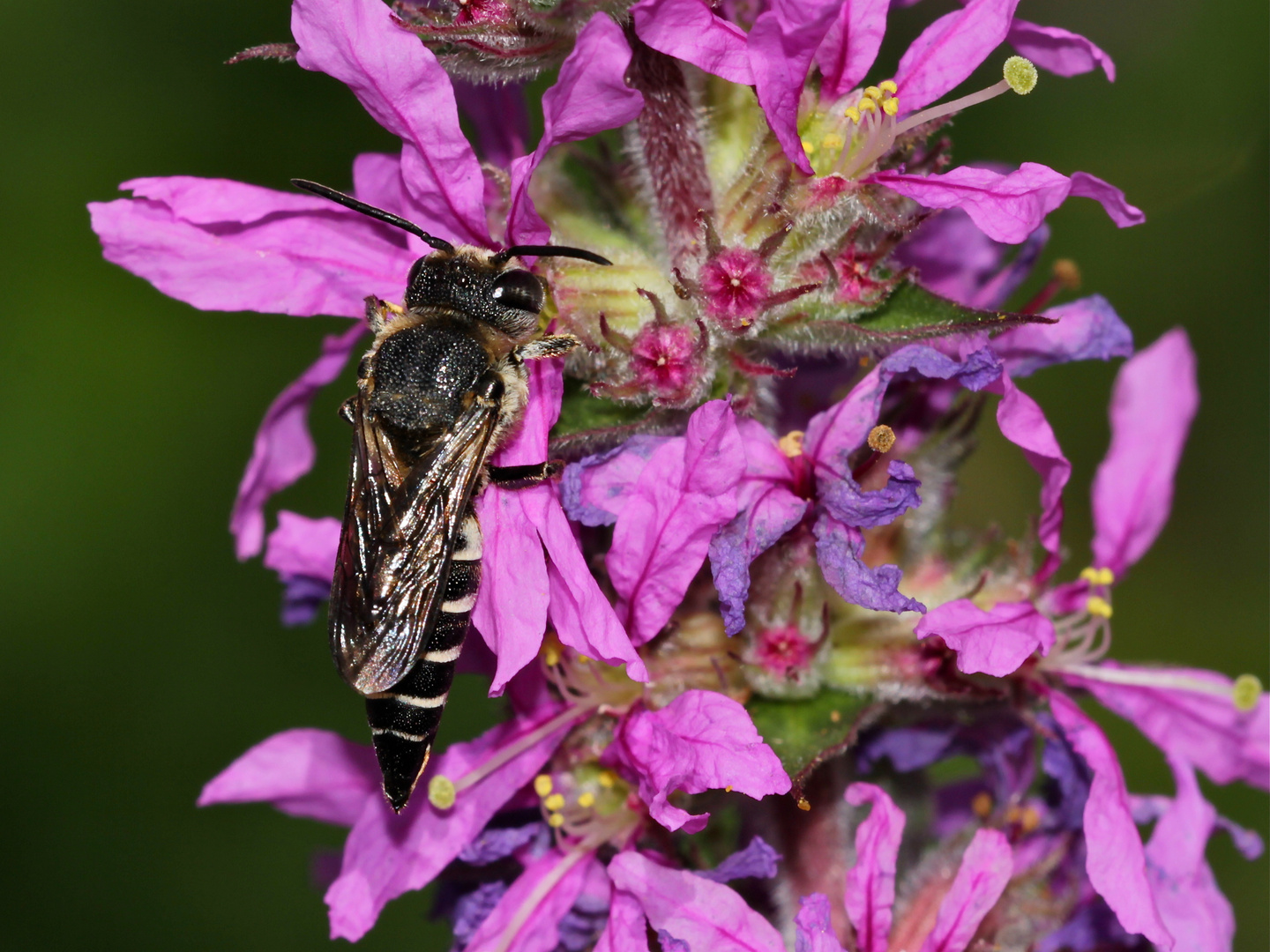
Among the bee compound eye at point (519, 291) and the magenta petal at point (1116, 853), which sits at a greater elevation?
the bee compound eye at point (519, 291)

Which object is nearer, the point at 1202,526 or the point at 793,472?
the point at 793,472

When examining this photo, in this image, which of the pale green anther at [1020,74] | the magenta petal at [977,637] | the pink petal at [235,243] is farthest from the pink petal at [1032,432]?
the pink petal at [235,243]

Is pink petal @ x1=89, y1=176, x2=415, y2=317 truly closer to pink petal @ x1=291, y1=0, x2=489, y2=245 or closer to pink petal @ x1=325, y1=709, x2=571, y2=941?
pink petal @ x1=291, y1=0, x2=489, y2=245

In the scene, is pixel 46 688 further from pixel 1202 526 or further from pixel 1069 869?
pixel 1202 526

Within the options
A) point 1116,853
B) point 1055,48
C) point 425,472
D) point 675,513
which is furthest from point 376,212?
point 1116,853

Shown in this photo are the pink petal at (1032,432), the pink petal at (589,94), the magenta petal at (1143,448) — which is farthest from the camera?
the magenta petal at (1143,448)

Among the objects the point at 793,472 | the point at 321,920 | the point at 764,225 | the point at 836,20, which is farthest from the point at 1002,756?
the point at 321,920

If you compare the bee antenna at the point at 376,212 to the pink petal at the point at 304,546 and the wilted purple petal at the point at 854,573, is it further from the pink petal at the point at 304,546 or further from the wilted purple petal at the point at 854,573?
the wilted purple petal at the point at 854,573

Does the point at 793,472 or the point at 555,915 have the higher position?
the point at 793,472
